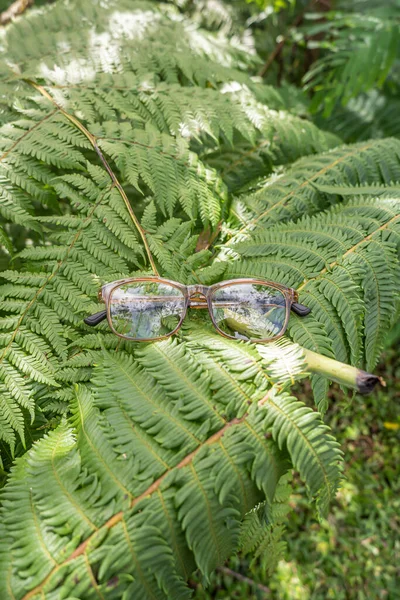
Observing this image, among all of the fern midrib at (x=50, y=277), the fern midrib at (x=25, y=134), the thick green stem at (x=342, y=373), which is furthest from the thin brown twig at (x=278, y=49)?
the thick green stem at (x=342, y=373)

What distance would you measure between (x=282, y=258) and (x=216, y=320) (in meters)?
0.37

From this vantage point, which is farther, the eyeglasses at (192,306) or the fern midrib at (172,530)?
the eyeglasses at (192,306)

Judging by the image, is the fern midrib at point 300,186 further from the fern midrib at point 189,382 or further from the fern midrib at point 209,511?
the fern midrib at point 209,511

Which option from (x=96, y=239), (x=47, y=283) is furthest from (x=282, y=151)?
(x=47, y=283)

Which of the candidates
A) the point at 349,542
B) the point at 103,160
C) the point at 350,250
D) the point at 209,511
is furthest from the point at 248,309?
the point at 349,542

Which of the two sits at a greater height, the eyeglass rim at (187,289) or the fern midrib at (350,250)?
the eyeglass rim at (187,289)

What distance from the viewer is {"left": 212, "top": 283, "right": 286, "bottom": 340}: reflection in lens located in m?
1.37

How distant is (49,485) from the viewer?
1048mm

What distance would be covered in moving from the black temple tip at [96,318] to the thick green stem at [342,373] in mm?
634

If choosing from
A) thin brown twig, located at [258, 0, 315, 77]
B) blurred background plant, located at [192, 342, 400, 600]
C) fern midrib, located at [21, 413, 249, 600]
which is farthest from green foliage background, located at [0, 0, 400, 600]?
blurred background plant, located at [192, 342, 400, 600]

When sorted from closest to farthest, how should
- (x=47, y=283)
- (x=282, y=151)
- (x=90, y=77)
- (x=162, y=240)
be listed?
(x=47, y=283) < (x=162, y=240) < (x=90, y=77) < (x=282, y=151)

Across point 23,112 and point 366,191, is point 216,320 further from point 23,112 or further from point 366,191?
point 23,112

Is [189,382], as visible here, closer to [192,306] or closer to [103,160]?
[192,306]

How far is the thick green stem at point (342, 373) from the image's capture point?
1064 mm
